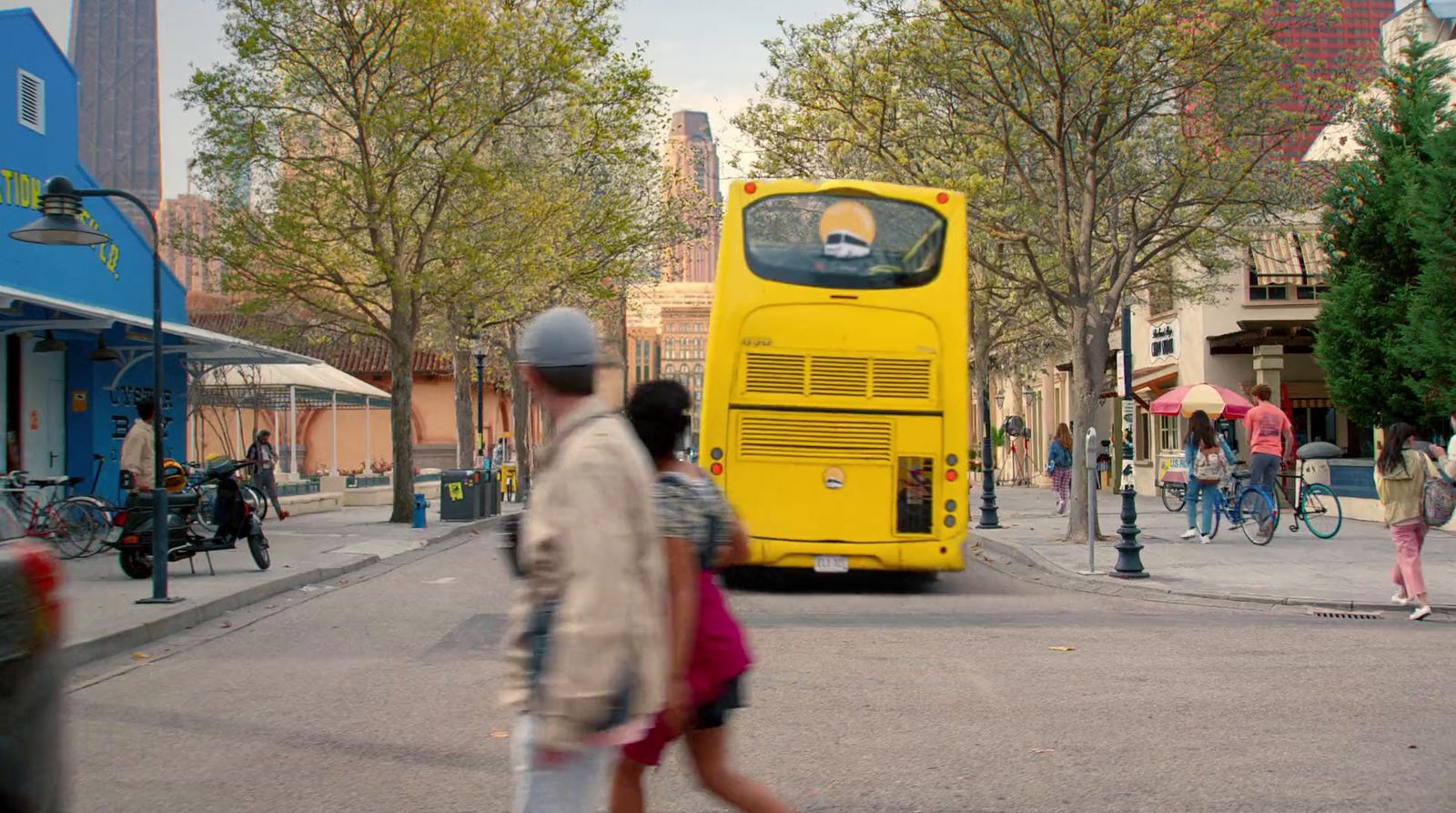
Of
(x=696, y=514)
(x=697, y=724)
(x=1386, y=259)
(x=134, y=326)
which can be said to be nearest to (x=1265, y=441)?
(x=1386, y=259)

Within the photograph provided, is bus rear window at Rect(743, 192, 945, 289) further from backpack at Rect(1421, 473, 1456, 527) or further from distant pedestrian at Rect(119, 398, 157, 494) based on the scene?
distant pedestrian at Rect(119, 398, 157, 494)

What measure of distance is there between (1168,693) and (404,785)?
14.1ft

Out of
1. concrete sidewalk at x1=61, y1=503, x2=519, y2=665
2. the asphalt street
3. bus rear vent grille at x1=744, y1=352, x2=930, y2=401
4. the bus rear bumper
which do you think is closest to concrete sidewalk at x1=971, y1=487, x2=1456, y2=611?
the asphalt street

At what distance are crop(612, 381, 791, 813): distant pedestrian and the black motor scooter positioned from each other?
1097 cm

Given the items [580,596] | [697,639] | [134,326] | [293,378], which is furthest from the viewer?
[293,378]

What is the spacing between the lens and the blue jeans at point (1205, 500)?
19.2 meters

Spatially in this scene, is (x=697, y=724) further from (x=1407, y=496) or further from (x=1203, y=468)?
(x=1203, y=468)

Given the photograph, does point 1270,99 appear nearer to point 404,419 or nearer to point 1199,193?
point 1199,193

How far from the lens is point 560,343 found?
11.2 feet

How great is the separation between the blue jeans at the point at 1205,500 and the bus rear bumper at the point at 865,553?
7.42m

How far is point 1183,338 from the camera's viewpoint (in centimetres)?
3262

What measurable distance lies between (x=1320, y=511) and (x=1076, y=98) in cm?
698

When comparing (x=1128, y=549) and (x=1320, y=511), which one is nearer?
(x=1128, y=549)

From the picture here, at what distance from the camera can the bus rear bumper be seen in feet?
43.3
